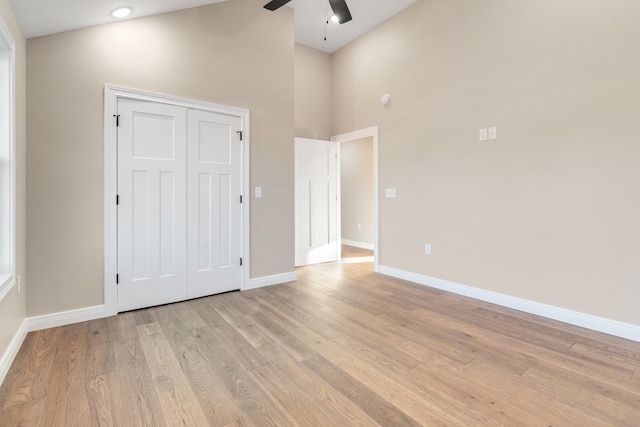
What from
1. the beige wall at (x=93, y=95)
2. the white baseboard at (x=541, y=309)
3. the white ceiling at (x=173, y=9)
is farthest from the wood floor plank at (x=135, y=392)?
the white baseboard at (x=541, y=309)

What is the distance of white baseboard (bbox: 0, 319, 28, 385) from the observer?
71.2 inches

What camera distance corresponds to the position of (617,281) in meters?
2.40

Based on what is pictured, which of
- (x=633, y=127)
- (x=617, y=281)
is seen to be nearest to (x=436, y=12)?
(x=633, y=127)

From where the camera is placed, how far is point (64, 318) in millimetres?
2537

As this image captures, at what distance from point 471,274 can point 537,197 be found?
1.03m

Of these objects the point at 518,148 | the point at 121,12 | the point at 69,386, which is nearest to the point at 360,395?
the point at 69,386

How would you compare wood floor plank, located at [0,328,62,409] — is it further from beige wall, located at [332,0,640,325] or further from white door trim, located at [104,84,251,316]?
beige wall, located at [332,0,640,325]

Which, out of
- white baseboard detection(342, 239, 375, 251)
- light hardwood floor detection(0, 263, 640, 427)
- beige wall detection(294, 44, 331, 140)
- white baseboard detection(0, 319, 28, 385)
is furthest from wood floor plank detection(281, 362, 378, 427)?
white baseboard detection(342, 239, 375, 251)

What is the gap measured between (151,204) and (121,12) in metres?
1.63

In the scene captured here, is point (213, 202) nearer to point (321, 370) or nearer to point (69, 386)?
point (69, 386)

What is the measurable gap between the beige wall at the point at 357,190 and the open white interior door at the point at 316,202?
4.28ft

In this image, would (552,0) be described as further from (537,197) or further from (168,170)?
(168,170)

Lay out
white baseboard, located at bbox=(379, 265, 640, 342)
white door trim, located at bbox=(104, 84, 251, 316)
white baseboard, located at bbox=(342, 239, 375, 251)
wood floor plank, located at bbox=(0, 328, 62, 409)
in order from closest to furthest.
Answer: wood floor plank, located at bbox=(0, 328, 62, 409) < white baseboard, located at bbox=(379, 265, 640, 342) < white door trim, located at bbox=(104, 84, 251, 316) < white baseboard, located at bbox=(342, 239, 375, 251)

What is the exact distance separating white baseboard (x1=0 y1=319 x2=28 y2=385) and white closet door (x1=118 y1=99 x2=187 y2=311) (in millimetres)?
632
